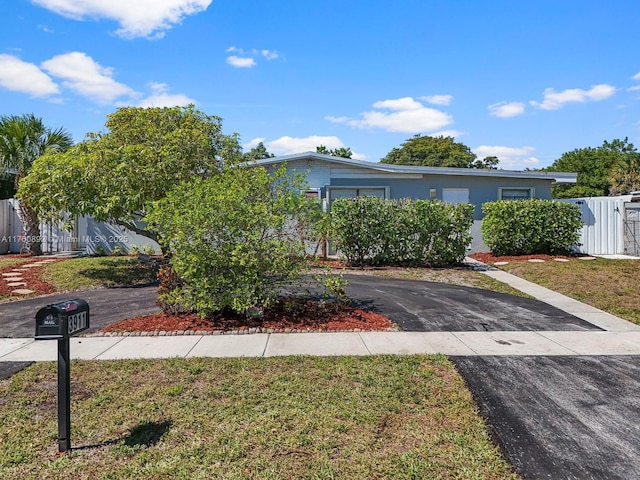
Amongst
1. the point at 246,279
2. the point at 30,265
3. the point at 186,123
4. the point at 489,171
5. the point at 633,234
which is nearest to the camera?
the point at 246,279

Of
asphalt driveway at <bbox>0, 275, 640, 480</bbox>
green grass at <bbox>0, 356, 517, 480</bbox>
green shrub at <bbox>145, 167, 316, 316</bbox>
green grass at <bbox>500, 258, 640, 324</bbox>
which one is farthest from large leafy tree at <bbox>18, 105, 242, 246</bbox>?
green grass at <bbox>500, 258, 640, 324</bbox>

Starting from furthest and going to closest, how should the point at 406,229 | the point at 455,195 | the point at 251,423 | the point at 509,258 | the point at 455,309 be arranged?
the point at 455,195, the point at 509,258, the point at 406,229, the point at 455,309, the point at 251,423

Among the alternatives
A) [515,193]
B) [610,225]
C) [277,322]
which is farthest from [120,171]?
[610,225]

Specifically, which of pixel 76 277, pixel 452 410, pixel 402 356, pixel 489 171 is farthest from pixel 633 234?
pixel 76 277

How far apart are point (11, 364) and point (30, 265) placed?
9633 millimetres

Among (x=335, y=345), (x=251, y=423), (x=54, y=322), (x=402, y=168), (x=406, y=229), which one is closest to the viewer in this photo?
(x=54, y=322)

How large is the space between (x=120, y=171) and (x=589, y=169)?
2140 inches

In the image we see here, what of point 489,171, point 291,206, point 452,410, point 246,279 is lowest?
point 452,410

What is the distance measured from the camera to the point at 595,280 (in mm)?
10656

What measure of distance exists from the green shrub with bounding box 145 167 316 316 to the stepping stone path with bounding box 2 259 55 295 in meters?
4.98

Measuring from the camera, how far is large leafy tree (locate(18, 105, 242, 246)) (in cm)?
1023

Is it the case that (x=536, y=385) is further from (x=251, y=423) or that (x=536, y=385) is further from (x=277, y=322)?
(x=277, y=322)

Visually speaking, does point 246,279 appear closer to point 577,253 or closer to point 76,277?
point 76,277

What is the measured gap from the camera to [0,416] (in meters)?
3.79
